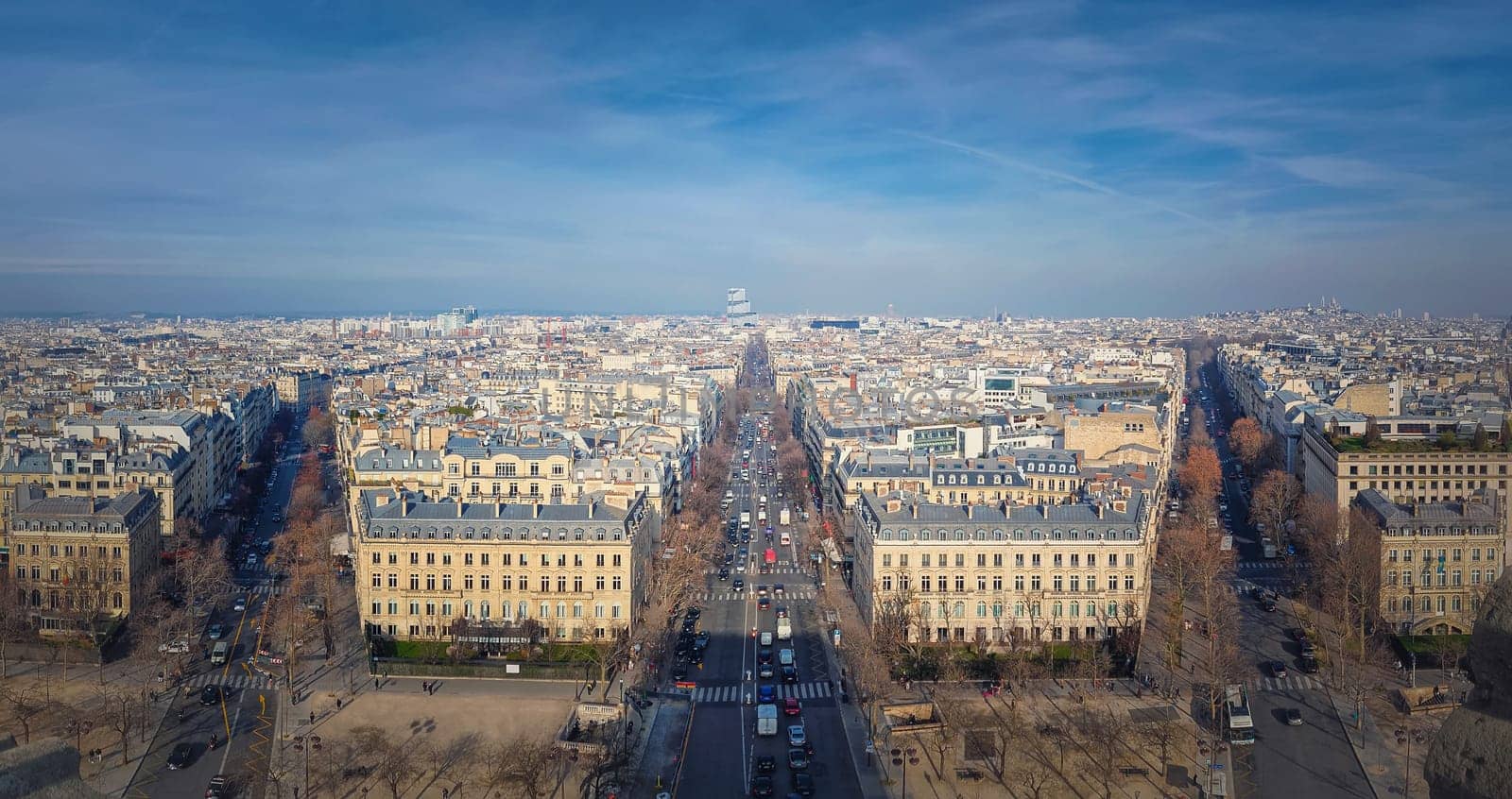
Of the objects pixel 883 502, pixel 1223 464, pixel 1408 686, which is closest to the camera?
pixel 1408 686

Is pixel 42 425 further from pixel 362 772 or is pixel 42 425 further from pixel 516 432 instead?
pixel 362 772

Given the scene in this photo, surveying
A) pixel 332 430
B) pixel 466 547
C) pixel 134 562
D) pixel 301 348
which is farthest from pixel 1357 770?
pixel 301 348

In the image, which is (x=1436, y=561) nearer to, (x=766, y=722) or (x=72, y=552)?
(x=766, y=722)

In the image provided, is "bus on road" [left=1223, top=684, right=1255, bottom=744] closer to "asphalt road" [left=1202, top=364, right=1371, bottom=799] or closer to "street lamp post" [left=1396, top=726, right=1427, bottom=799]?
"asphalt road" [left=1202, top=364, right=1371, bottom=799]

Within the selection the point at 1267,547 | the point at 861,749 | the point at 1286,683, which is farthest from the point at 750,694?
the point at 1267,547

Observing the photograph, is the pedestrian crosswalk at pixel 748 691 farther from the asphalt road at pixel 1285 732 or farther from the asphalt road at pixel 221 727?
the asphalt road at pixel 221 727

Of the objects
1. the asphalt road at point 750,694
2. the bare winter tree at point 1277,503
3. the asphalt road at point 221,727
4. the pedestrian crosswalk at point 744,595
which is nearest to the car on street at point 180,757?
the asphalt road at point 221,727
